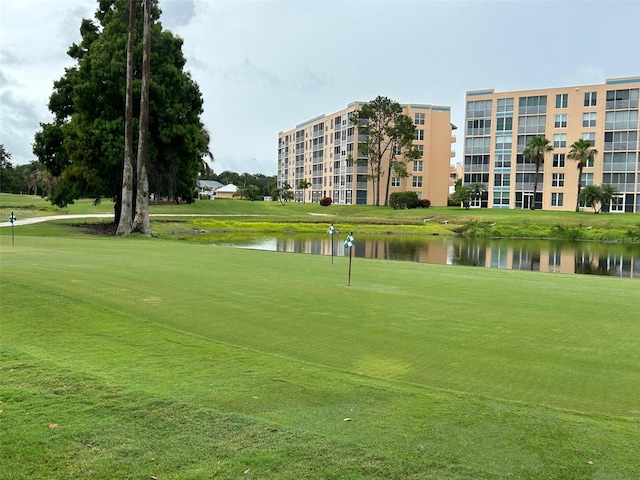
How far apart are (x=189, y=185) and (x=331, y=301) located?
104 ft

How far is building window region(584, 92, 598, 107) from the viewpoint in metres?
86.8

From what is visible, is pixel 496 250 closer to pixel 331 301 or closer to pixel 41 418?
pixel 331 301

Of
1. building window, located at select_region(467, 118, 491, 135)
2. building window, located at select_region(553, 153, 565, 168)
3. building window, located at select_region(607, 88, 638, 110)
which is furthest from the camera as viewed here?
building window, located at select_region(467, 118, 491, 135)

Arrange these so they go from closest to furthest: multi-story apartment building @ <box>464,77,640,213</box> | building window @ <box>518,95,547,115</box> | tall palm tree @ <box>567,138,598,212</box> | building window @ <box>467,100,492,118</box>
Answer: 1. tall palm tree @ <box>567,138,598,212</box>
2. multi-story apartment building @ <box>464,77,640,213</box>
3. building window @ <box>518,95,547,115</box>
4. building window @ <box>467,100,492,118</box>

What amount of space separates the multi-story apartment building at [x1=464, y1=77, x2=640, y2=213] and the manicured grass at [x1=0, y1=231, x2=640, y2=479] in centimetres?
7991

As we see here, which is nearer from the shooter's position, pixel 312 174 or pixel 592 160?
pixel 592 160

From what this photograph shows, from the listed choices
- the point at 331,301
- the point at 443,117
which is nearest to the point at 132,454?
the point at 331,301

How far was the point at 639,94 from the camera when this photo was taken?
84438mm

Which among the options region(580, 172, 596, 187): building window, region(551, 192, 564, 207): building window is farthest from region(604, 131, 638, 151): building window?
region(551, 192, 564, 207): building window

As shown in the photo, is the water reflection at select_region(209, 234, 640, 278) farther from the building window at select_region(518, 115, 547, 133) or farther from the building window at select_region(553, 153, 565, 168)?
the building window at select_region(518, 115, 547, 133)

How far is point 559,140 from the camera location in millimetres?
89438

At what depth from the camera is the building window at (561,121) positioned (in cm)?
8869

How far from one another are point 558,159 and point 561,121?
5.83 m

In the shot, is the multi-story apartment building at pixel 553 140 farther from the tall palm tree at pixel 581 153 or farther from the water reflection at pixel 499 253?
the water reflection at pixel 499 253
